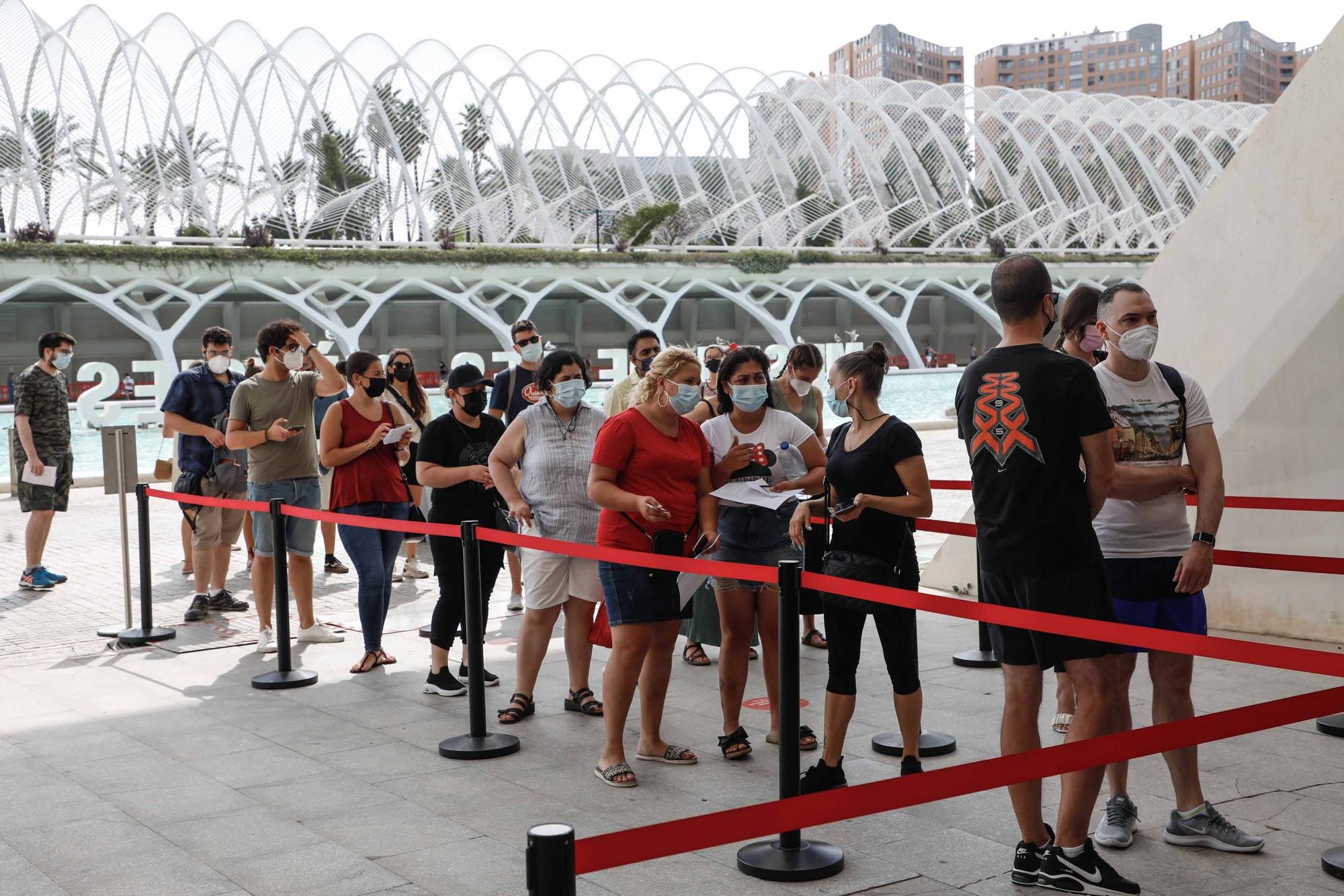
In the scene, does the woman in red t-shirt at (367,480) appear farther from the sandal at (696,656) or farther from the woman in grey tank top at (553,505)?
the sandal at (696,656)

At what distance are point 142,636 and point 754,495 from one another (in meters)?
4.89

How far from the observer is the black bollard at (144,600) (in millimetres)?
8039

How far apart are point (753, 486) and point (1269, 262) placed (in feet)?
12.9

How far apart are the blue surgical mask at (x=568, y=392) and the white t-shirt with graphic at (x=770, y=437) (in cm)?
68

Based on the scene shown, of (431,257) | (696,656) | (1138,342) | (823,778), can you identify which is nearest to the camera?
(1138,342)

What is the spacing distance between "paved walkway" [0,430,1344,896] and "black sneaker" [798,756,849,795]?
213 millimetres

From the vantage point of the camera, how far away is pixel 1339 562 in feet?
16.0

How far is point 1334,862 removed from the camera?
3.79 metres

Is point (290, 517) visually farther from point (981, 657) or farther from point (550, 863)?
point (550, 863)

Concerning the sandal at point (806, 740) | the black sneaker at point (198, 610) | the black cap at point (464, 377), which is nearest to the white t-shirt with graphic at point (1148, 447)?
the sandal at point (806, 740)

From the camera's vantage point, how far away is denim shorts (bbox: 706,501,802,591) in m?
5.49

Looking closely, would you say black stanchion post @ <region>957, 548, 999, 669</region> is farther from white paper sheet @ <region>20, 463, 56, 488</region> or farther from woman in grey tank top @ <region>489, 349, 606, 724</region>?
white paper sheet @ <region>20, 463, 56, 488</region>

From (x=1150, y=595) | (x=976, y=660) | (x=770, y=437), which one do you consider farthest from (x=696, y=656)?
(x=1150, y=595)

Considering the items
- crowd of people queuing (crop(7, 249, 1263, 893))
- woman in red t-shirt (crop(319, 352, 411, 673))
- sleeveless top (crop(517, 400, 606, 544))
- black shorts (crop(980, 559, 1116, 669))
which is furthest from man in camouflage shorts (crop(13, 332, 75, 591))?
black shorts (crop(980, 559, 1116, 669))
